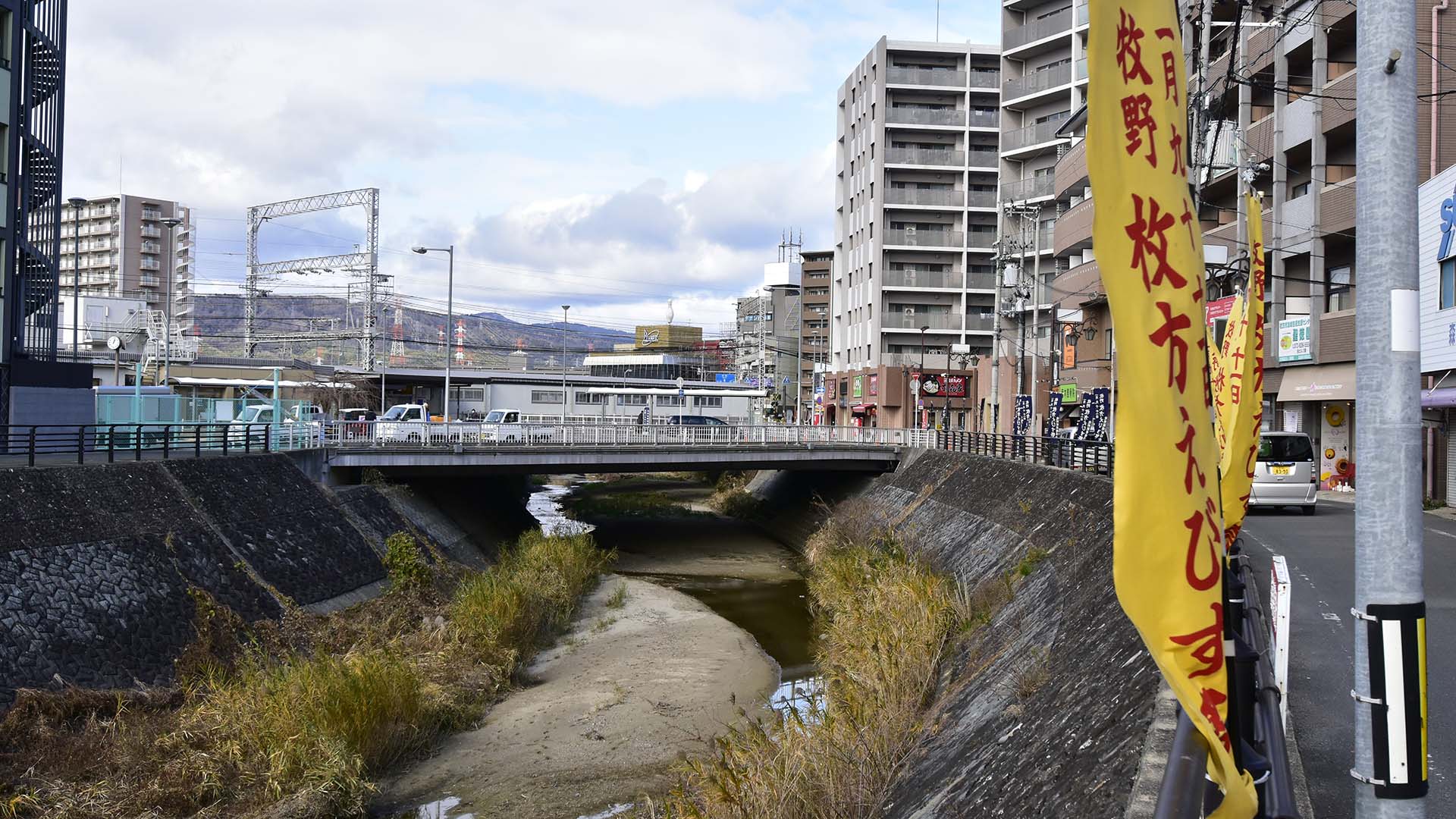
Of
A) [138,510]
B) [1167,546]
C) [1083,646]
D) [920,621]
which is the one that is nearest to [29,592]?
[138,510]

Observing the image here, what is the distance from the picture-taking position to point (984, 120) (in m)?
69.4

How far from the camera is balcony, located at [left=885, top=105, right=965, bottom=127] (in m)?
68.9

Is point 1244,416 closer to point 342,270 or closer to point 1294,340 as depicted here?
point 1294,340

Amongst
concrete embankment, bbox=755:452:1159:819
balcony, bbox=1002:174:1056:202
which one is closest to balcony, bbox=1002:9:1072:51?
balcony, bbox=1002:174:1056:202

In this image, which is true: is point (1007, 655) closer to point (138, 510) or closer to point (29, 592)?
point (29, 592)

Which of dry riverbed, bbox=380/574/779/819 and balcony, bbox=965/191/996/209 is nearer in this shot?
dry riverbed, bbox=380/574/779/819

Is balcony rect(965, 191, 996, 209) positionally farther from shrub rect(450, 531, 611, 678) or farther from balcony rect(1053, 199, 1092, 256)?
A: shrub rect(450, 531, 611, 678)

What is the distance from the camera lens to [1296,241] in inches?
1371

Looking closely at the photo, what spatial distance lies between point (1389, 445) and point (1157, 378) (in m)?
1.66

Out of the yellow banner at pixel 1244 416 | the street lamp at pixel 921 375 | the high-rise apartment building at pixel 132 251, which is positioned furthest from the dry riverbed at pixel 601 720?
the high-rise apartment building at pixel 132 251

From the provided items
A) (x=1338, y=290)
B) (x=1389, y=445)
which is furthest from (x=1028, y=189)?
(x=1389, y=445)

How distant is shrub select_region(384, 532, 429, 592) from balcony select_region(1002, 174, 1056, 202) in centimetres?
4646

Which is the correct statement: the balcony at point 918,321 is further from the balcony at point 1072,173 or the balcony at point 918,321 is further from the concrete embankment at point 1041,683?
the concrete embankment at point 1041,683

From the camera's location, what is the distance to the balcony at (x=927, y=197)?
6862cm
